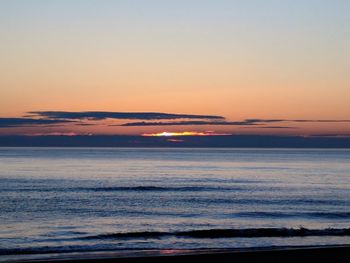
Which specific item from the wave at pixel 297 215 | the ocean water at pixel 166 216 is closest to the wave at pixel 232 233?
the ocean water at pixel 166 216

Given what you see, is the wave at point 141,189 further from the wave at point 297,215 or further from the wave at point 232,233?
the wave at point 232,233

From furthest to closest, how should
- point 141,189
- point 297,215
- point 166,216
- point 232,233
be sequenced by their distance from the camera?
1. point 141,189
2. point 297,215
3. point 166,216
4. point 232,233

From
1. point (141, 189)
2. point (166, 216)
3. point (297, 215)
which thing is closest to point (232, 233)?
point (166, 216)

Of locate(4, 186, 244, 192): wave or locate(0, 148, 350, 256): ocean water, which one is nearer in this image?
locate(0, 148, 350, 256): ocean water

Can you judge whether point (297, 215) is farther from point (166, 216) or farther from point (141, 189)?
point (141, 189)

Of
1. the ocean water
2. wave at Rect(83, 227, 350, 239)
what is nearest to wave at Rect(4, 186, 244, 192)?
the ocean water

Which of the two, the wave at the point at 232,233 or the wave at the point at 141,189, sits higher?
the wave at the point at 232,233

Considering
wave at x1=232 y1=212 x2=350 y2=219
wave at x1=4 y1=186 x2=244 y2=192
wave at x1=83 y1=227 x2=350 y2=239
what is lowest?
wave at x1=4 y1=186 x2=244 y2=192

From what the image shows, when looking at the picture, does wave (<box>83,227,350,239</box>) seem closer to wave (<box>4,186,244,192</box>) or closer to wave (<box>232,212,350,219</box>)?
wave (<box>232,212,350,219</box>)

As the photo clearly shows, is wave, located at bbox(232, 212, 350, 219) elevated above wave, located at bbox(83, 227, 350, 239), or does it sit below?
below

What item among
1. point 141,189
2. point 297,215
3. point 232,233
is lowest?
point 141,189

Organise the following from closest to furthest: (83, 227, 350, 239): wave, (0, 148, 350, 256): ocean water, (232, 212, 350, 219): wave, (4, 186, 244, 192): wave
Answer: (0, 148, 350, 256): ocean water → (83, 227, 350, 239): wave → (232, 212, 350, 219): wave → (4, 186, 244, 192): wave

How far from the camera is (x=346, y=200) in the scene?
43.6 meters

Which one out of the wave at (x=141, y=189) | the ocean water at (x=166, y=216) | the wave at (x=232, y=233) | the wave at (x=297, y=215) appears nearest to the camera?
the ocean water at (x=166, y=216)
